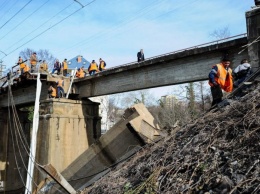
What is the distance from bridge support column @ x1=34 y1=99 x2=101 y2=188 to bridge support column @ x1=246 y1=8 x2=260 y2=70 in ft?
34.4

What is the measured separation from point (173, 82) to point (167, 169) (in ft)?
29.3

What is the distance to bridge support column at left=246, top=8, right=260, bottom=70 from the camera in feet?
29.9

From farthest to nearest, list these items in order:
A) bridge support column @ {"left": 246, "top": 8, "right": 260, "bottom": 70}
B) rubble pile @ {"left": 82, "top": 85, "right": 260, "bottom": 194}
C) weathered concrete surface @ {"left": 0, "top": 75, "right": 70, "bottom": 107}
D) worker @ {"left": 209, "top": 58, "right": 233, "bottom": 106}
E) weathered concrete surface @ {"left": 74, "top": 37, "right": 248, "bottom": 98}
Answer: weathered concrete surface @ {"left": 0, "top": 75, "right": 70, "bottom": 107} < weathered concrete surface @ {"left": 74, "top": 37, "right": 248, "bottom": 98} < bridge support column @ {"left": 246, "top": 8, "right": 260, "bottom": 70} < worker @ {"left": 209, "top": 58, "right": 233, "bottom": 106} < rubble pile @ {"left": 82, "top": 85, "right": 260, "bottom": 194}

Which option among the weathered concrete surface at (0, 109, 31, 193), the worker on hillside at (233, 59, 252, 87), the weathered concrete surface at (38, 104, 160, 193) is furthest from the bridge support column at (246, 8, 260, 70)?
the weathered concrete surface at (0, 109, 31, 193)

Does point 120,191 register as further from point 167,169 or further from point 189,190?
point 189,190

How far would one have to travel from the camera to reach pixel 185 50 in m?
12.5

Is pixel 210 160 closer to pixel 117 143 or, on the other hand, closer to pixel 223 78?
pixel 223 78

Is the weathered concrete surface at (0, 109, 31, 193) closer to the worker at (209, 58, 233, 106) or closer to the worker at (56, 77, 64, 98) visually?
the worker at (56, 77, 64, 98)

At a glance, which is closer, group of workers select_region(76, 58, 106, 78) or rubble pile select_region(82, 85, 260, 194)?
rubble pile select_region(82, 85, 260, 194)

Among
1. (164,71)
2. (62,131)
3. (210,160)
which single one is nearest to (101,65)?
(62,131)

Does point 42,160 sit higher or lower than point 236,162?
lower

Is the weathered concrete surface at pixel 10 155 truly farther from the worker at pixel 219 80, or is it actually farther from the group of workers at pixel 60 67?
the worker at pixel 219 80

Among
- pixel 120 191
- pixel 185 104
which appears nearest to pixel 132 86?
pixel 120 191

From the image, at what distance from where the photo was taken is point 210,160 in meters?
4.18
